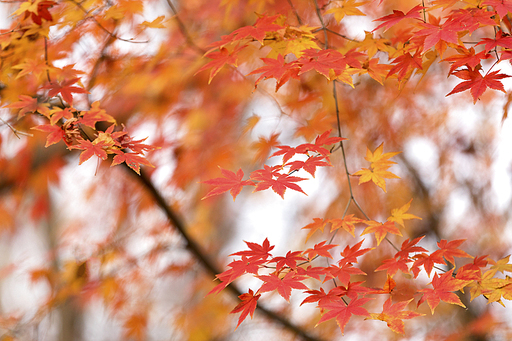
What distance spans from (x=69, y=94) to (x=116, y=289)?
2.06 meters

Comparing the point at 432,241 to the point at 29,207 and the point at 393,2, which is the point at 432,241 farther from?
the point at 29,207

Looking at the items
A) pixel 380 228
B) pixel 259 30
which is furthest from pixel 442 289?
pixel 259 30

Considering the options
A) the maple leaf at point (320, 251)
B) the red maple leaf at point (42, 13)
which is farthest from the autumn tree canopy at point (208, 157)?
the maple leaf at point (320, 251)

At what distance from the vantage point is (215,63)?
144 cm

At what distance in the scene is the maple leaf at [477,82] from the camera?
111 cm

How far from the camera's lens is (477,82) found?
3.84 ft

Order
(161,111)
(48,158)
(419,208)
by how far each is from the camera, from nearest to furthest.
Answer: (48,158) → (161,111) → (419,208)

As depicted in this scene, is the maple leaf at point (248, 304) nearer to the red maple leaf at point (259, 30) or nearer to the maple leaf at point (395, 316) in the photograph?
the maple leaf at point (395, 316)

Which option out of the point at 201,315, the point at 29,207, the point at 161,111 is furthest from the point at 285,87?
the point at 29,207

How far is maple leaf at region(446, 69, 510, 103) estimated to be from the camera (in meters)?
1.11

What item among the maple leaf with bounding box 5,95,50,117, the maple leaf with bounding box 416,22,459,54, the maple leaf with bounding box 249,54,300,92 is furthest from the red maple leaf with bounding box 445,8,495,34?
the maple leaf with bounding box 5,95,50,117

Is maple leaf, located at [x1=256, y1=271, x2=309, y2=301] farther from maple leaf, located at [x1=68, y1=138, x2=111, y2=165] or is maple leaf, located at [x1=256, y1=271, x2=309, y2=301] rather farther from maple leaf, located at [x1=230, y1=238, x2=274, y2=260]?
maple leaf, located at [x1=68, y1=138, x2=111, y2=165]

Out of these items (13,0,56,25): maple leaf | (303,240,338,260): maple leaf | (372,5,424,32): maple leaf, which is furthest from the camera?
(13,0,56,25): maple leaf

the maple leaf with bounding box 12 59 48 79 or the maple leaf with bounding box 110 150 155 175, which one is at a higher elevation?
the maple leaf with bounding box 12 59 48 79
